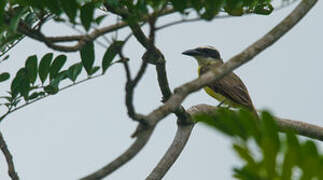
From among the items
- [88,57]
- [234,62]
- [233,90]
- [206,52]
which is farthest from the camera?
[206,52]

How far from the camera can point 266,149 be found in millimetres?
1303

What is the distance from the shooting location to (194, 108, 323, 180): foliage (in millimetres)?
1307

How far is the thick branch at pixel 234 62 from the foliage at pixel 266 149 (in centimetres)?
60

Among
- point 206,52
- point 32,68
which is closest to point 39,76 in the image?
point 32,68

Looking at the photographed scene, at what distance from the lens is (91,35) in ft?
7.82

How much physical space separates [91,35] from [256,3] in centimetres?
146

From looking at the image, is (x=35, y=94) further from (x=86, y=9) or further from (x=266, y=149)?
(x=266, y=149)

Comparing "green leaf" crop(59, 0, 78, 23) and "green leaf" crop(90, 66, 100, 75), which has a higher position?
"green leaf" crop(59, 0, 78, 23)

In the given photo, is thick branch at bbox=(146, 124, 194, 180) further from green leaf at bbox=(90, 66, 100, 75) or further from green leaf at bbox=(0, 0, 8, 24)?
green leaf at bbox=(0, 0, 8, 24)

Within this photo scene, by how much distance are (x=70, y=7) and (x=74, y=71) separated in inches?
42.7

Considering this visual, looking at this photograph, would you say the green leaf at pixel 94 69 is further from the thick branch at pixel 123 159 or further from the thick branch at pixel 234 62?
the thick branch at pixel 123 159

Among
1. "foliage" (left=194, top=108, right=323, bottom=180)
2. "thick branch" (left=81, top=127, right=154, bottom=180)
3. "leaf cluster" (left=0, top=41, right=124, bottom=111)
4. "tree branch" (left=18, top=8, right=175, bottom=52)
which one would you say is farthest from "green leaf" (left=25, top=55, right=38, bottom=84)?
"foliage" (left=194, top=108, right=323, bottom=180)

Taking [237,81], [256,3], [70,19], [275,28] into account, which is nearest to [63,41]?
[70,19]

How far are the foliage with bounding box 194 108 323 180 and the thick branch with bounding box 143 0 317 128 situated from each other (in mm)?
597
